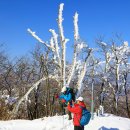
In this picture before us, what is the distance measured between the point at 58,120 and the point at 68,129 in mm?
1103

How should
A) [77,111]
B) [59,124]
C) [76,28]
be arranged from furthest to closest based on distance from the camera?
[76,28]
[59,124]
[77,111]

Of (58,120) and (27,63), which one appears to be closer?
(58,120)

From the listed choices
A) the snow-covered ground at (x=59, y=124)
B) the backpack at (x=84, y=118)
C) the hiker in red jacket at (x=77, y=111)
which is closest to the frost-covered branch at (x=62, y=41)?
the snow-covered ground at (x=59, y=124)

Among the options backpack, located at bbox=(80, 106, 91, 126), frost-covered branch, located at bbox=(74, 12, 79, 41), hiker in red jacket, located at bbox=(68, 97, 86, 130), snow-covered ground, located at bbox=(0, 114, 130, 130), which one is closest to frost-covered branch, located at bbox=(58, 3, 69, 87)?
frost-covered branch, located at bbox=(74, 12, 79, 41)

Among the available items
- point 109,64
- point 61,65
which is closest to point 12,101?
point 61,65

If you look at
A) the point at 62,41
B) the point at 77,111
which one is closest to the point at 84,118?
the point at 77,111

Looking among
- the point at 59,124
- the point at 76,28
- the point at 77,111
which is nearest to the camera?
the point at 77,111

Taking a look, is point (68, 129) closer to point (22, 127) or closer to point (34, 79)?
point (22, 127)

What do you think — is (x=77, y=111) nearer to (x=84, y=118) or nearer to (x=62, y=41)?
(x=84, y=118)

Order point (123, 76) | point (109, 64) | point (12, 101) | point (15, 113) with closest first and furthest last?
point (15, 113) → point (12, 101) → point (109, 64) → point (123, 76)

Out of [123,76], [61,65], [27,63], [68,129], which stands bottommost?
[68,129]

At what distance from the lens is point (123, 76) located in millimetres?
38000

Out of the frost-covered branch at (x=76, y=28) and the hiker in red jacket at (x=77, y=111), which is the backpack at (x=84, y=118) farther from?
the frost-covered branch at (x=76, y=28)

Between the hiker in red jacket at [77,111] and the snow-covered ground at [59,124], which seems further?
the snow-covered ground at [59,124]
